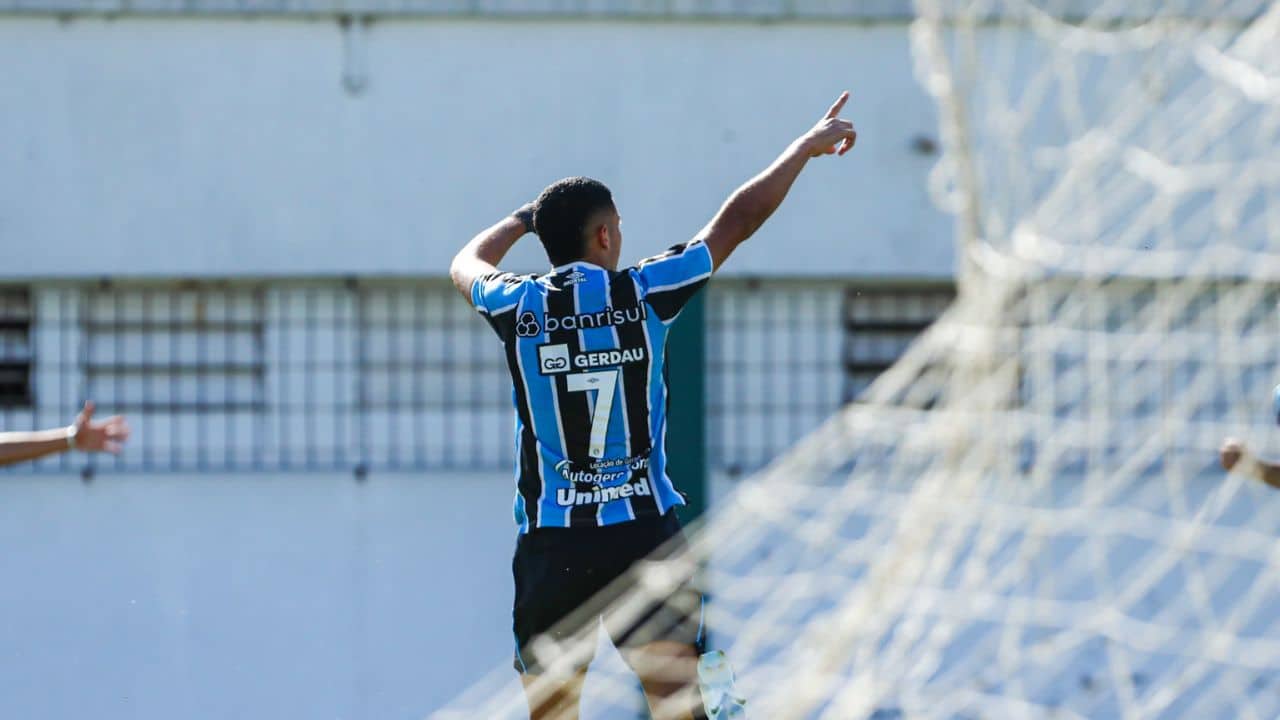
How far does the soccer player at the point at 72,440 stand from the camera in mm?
4406

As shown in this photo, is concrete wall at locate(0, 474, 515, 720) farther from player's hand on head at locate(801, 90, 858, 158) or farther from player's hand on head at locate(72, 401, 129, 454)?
player's hand on head at locate(801, 90, 858, 158)

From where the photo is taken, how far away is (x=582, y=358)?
13.3 feet

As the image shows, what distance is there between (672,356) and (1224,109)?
272 cm

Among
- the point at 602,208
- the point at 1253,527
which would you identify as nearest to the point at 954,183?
the point at 1253,527

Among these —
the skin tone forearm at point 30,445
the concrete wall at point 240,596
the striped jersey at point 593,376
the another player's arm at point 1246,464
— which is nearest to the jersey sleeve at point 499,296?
the striped jersey at point 593,376

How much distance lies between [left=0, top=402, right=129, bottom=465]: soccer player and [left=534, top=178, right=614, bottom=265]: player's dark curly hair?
126 centimetres

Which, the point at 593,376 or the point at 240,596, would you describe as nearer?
the point at 593,376

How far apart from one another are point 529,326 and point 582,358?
0.16 m

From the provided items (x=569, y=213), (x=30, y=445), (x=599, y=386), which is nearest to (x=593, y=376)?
(x=599, y=386)

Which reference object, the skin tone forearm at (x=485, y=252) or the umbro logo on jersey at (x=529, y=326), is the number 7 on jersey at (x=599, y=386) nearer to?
the umbro logo on jersey at (x=529, y=326)

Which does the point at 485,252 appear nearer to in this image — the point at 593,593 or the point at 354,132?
the point at 593,593

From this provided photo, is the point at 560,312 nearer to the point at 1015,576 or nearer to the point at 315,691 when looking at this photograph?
the point at 1015,576

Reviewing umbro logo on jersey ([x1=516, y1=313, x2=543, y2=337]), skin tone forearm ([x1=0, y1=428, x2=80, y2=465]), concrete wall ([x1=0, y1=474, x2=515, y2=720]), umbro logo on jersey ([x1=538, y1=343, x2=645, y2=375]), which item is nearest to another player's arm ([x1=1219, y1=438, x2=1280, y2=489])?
umbro logo on jersey ([x1=538, y1=343, x2=645, y2=375])

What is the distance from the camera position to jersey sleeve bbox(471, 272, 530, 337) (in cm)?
410
